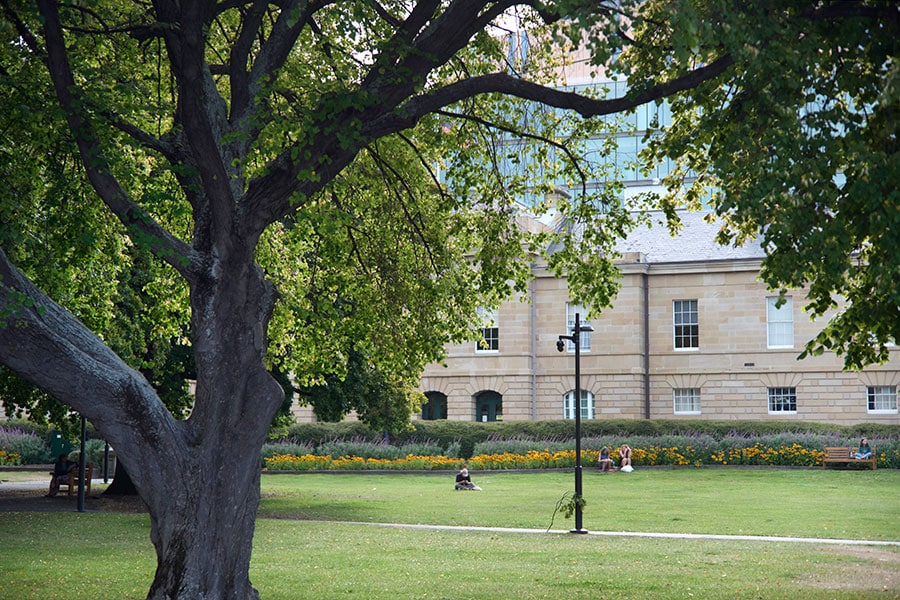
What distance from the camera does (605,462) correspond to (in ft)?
129

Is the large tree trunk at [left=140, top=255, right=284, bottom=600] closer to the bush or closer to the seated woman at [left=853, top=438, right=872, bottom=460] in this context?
the seated woman at [left=853, top=438, right=872, bottom=460]

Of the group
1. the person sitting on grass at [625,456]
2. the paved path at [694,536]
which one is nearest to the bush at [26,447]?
→ the person sitting on grass at [625,456]

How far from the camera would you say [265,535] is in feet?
66.1

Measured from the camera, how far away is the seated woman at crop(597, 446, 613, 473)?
129 feet

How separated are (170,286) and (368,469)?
2698 cm

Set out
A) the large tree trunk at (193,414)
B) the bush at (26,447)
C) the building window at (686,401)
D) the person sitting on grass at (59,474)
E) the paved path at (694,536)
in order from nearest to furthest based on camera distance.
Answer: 1. the large tree trunk at (193,414)
2. the paved path at (694,536)
3. the person sitting on grass at (59,474)
4. the bush at (26,447)
5. the building window at (686,401)

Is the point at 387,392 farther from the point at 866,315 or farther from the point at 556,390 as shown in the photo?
the point at 556,390

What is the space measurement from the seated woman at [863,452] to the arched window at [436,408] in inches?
862

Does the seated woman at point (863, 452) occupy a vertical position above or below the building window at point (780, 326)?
below

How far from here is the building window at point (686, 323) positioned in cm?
5047

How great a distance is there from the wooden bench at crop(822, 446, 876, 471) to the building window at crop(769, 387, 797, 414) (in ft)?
31.7

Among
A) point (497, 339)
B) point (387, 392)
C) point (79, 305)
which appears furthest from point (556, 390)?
point (79, 305)

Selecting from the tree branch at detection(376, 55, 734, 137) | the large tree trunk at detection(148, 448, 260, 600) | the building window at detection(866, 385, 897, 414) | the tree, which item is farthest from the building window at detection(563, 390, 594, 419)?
the large tree trunk at detection(148, 448, 260, 600)

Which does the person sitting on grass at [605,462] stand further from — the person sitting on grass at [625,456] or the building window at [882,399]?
the building window at [882,399]
